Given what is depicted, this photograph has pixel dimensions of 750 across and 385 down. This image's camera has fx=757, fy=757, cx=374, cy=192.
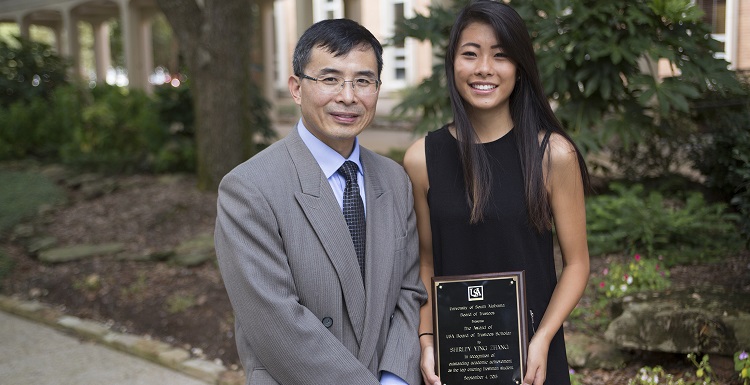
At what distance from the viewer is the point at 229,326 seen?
5.50 m

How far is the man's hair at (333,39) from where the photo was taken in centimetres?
215

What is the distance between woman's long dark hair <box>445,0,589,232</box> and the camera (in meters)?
2.24

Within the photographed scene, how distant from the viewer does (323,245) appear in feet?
6.95

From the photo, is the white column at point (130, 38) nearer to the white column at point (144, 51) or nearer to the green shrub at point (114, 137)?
the white column at point (144, 51)

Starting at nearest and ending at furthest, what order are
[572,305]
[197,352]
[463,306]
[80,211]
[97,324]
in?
[463,306] < [572,305] < [197,352] < [97,324] < [80,211]

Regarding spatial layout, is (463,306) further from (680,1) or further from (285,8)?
(285,8)

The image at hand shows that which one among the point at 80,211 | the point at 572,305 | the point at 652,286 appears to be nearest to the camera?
the point at 572,305

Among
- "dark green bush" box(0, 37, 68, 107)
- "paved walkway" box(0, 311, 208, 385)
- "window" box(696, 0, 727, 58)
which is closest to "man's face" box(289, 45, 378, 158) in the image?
"paved walkway" box(0, 311, 208, 385)

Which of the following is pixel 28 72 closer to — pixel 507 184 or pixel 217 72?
pixel 217 72

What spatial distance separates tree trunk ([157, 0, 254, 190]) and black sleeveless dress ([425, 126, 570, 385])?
660 centimetres

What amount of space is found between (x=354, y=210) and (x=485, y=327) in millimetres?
513

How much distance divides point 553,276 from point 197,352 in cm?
346

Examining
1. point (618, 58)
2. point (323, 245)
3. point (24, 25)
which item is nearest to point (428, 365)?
point (323, 245)

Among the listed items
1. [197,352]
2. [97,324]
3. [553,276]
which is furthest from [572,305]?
[97,324]
